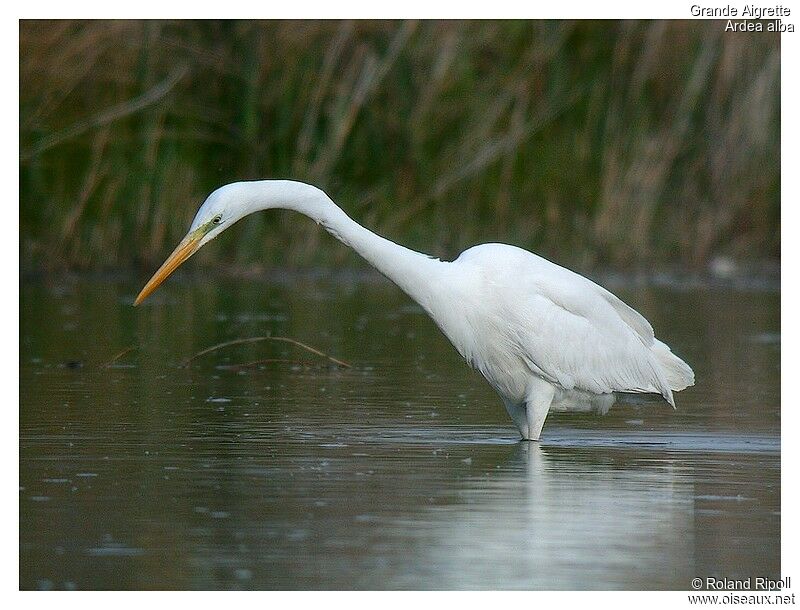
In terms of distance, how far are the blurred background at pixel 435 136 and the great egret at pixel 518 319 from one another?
27.6 ft

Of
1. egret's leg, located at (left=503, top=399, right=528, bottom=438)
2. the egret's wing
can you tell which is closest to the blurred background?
the egret's wing

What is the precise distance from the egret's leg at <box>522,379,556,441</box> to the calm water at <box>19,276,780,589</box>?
114mm

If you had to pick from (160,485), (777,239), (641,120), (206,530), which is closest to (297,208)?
(160,485)

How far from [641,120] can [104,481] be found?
11361mm

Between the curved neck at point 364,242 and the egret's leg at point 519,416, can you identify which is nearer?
the curved neck at point 364,242

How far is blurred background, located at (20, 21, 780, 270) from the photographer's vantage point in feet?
53.4

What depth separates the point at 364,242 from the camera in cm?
781

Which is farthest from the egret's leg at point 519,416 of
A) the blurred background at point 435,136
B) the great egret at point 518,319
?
the blurred background at point 435,136

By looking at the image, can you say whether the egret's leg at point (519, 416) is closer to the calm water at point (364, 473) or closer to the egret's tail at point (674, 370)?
the calm water at point (364, 473)

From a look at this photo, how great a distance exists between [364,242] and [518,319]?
90cm

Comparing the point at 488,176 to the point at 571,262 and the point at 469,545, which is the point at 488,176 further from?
the point at 469,545

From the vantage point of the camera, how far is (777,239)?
702 inches

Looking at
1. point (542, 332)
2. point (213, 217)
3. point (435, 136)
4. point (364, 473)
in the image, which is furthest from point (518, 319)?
point (435, 136)

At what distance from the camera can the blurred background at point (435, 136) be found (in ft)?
53.4
